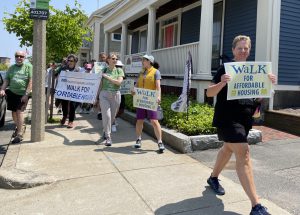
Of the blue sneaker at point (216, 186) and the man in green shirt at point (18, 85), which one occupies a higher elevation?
the man in green shirt at point (18, 85)

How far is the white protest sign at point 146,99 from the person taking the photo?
20.9 ft

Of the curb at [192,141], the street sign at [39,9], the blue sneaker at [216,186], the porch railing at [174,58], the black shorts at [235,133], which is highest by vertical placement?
the street sign at [39,9]

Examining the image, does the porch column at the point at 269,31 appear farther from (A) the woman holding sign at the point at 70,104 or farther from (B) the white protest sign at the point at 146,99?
(A) the woman holding sign at the point at 70,104

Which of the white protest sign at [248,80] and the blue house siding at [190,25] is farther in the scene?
→ the blue house siding at [190,25]

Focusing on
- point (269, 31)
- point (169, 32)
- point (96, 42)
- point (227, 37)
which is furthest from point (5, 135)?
point (96, 42)

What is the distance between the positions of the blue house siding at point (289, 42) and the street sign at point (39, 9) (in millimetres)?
5697

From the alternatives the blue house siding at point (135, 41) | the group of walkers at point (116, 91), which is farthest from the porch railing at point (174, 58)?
the blue house siding at point (135, 41)

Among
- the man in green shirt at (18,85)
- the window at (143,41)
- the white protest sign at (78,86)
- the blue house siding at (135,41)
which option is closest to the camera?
the man in green shirt at (18,85)

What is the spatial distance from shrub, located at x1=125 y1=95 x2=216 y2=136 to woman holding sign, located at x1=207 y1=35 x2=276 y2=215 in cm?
269

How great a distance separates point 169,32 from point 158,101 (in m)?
9.65

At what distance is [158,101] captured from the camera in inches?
249

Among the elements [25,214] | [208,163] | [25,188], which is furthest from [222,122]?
[25,188]

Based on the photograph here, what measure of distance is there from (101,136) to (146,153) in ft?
5.74

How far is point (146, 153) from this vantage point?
634 centimetres
